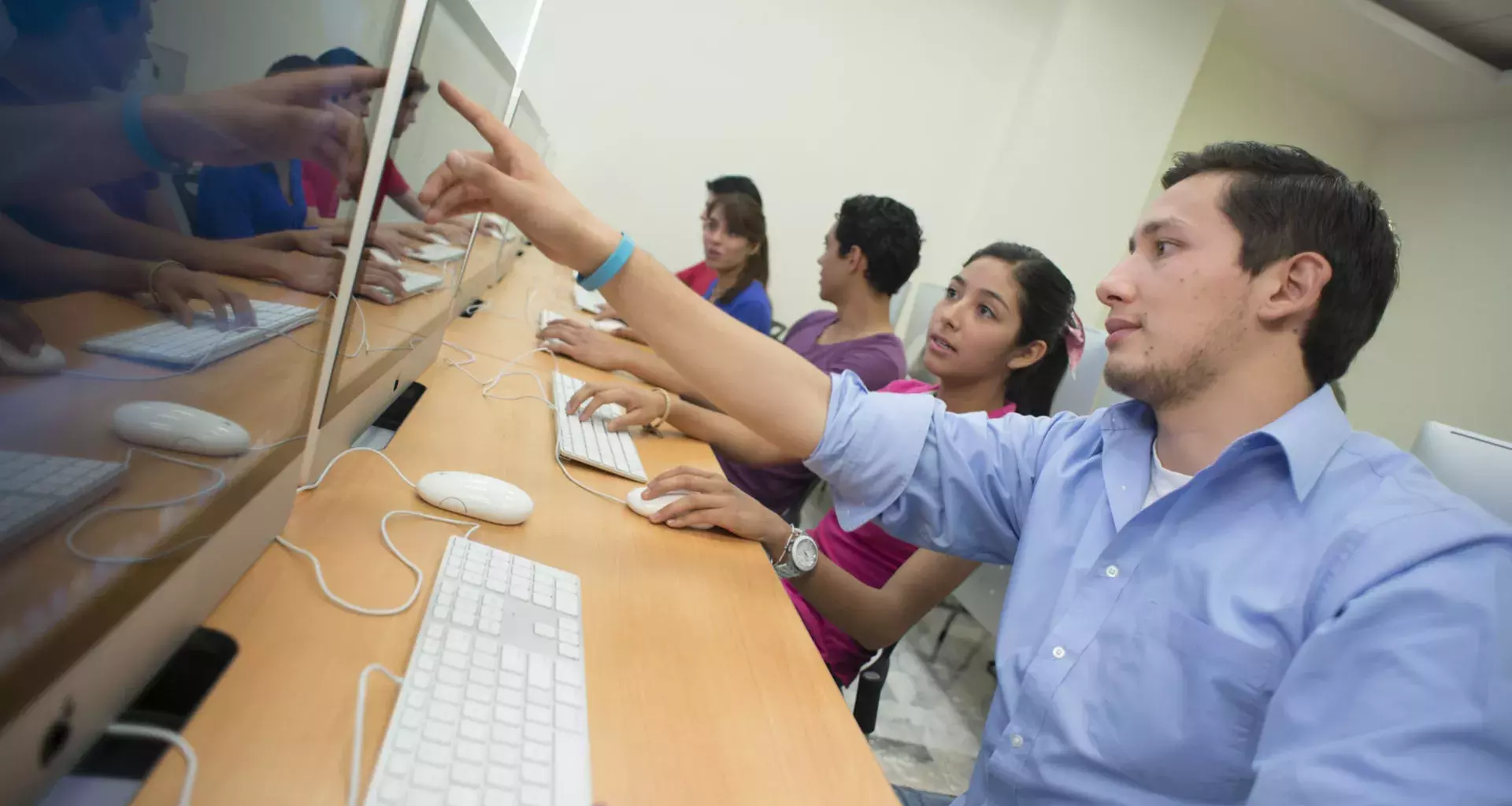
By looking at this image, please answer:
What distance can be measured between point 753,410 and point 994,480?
0.35 metres

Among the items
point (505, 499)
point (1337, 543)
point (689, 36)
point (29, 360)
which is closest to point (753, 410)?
point (505, 499)

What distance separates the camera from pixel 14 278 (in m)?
0.24

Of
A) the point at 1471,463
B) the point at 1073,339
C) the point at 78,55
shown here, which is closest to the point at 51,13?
the point at 78,55

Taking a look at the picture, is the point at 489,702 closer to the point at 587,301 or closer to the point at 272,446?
the point at 272,446

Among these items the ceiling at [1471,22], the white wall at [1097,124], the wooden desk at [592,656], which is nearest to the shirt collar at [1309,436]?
the wooden desk at [592,656]

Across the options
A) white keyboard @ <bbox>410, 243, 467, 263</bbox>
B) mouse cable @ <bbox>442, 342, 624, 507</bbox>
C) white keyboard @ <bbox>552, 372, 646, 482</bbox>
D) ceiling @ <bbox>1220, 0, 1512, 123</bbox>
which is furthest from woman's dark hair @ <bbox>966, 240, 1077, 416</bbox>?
ceiling @ <bbox>1220, 0, 1512, 123</bbox>

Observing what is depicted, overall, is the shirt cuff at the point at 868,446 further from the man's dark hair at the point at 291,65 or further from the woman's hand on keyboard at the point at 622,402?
the man's dark hair at the point at 291,65

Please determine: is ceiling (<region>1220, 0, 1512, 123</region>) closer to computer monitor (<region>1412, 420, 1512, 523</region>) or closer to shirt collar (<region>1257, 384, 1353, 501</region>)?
computer monitor (<region>1412, 420, 1512, 523</region>)

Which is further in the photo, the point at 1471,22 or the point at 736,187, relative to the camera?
the point at 1471,22

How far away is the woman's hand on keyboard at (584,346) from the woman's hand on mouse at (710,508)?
728 mm

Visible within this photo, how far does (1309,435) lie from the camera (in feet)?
2.55

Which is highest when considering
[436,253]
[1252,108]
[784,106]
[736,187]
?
[1252,108]

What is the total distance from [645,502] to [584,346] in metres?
0.79

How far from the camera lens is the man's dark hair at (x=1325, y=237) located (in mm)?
876
